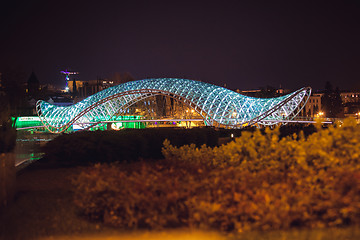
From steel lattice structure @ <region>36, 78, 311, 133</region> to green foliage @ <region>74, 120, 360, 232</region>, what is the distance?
1219 inches

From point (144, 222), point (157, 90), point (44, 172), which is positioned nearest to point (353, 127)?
point (144, 222)

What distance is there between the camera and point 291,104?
4428 cm

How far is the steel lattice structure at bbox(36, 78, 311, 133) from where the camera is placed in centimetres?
4234

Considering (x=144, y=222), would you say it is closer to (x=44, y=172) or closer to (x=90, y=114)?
(x=44, y=172)

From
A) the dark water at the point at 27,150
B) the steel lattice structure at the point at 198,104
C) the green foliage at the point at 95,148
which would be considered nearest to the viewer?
the green foliage at the point at 95,148

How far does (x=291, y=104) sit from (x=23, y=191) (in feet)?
131

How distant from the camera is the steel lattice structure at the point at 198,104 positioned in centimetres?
4234

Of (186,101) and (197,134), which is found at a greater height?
(186,101)

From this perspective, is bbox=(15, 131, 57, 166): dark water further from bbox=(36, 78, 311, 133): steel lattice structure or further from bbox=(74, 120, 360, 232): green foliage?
bbox=(36, 78, 311, 133): steel lattice structure

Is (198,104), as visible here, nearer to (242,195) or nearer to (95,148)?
(95,148)

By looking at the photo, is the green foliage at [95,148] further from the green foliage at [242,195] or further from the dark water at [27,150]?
the green foliage at [242,195]

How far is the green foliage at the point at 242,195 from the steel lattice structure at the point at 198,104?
30971 millimetres

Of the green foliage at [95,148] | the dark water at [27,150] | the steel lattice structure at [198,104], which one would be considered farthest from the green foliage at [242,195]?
the steel lattice structure at [198,104]

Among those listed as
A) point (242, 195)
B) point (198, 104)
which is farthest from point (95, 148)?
point (198, 104)
